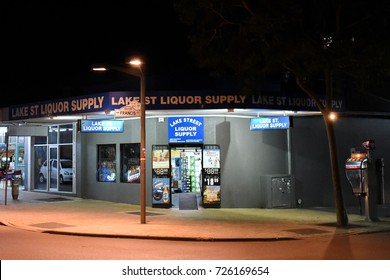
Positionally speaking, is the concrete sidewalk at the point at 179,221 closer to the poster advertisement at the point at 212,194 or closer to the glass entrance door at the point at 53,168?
the poster advertisement at the point at 212,194

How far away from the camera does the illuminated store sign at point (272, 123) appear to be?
1966 centimetres

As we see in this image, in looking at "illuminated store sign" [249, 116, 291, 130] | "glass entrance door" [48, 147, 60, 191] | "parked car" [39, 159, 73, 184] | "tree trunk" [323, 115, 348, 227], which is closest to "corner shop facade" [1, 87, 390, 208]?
"illuminated store sign" [249, 116, 291, 130]

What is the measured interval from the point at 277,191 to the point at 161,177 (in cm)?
456

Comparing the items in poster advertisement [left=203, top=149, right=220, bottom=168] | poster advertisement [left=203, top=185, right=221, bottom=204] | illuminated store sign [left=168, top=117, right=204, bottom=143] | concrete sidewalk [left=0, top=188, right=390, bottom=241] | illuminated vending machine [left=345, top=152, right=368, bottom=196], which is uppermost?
illuminated store sign [left=168, top=117, right=204, bottom=143]

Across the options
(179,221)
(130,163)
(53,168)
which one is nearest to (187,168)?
(130,163)

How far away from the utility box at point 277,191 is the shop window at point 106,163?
6.34 metres

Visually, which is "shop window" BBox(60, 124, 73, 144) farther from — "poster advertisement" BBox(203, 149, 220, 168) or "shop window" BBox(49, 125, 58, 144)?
"poster advertisement" BBox(203, 149, 220, 168)

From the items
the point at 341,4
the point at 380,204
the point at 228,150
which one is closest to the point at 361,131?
the point at 380,204

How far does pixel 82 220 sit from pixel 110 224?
1.47 metres

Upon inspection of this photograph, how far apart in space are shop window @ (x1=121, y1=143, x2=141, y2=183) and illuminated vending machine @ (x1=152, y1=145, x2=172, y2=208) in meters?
1.33

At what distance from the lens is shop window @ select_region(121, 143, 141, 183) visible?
21516 millimetres

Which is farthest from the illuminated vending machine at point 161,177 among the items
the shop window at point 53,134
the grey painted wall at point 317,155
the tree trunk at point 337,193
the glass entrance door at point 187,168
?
the shop window at point 53,134

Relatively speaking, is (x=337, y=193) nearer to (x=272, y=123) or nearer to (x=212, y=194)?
(x=272, y=123)

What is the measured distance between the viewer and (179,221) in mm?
16750
